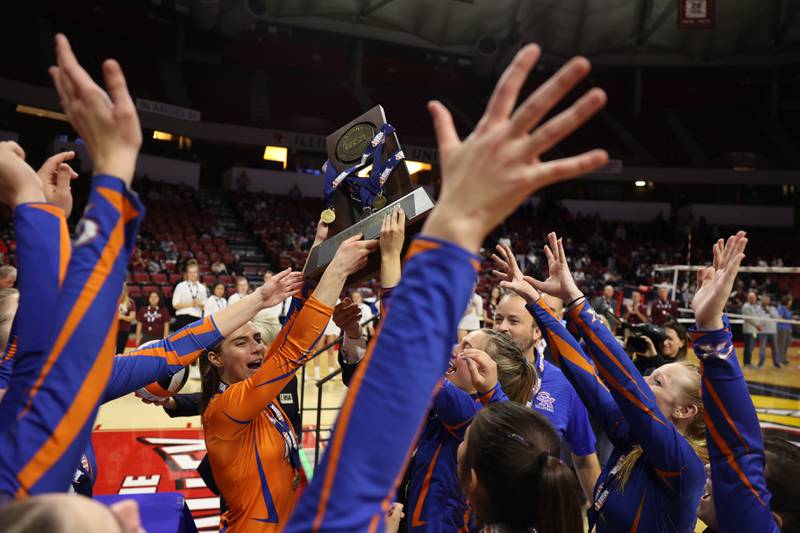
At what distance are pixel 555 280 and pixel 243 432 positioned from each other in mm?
1221

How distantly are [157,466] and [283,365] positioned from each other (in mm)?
3710

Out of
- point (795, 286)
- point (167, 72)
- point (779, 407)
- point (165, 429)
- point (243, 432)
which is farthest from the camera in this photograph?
point (167, 72)

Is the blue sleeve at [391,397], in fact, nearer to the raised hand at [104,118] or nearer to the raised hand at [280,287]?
the raised hand at [104,118]

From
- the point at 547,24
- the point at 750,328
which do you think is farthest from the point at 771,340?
the point at 547,24

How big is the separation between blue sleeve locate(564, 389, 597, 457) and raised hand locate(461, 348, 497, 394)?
3.50 ft

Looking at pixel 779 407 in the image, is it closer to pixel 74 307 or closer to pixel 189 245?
pixel 74 307

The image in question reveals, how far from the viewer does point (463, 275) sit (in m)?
0.82

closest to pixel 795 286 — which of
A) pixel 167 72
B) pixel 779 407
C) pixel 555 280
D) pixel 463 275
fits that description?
pixel 779 407

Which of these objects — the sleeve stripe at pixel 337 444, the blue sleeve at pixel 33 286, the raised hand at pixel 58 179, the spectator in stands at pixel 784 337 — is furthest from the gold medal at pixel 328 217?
the spectator in stands at pixel 784 337

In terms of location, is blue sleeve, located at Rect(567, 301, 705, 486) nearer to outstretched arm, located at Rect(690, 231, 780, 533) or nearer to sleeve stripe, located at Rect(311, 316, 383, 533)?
outstretched arm, located at Rect(690, 231, 780, 533)

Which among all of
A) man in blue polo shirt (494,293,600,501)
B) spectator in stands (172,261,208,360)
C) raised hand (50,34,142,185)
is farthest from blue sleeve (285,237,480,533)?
spectator in stands (172,261,208,360)

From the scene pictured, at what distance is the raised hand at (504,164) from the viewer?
818 mm

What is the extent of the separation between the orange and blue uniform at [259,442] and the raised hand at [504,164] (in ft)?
3.34

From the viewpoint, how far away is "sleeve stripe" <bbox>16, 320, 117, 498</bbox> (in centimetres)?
90
